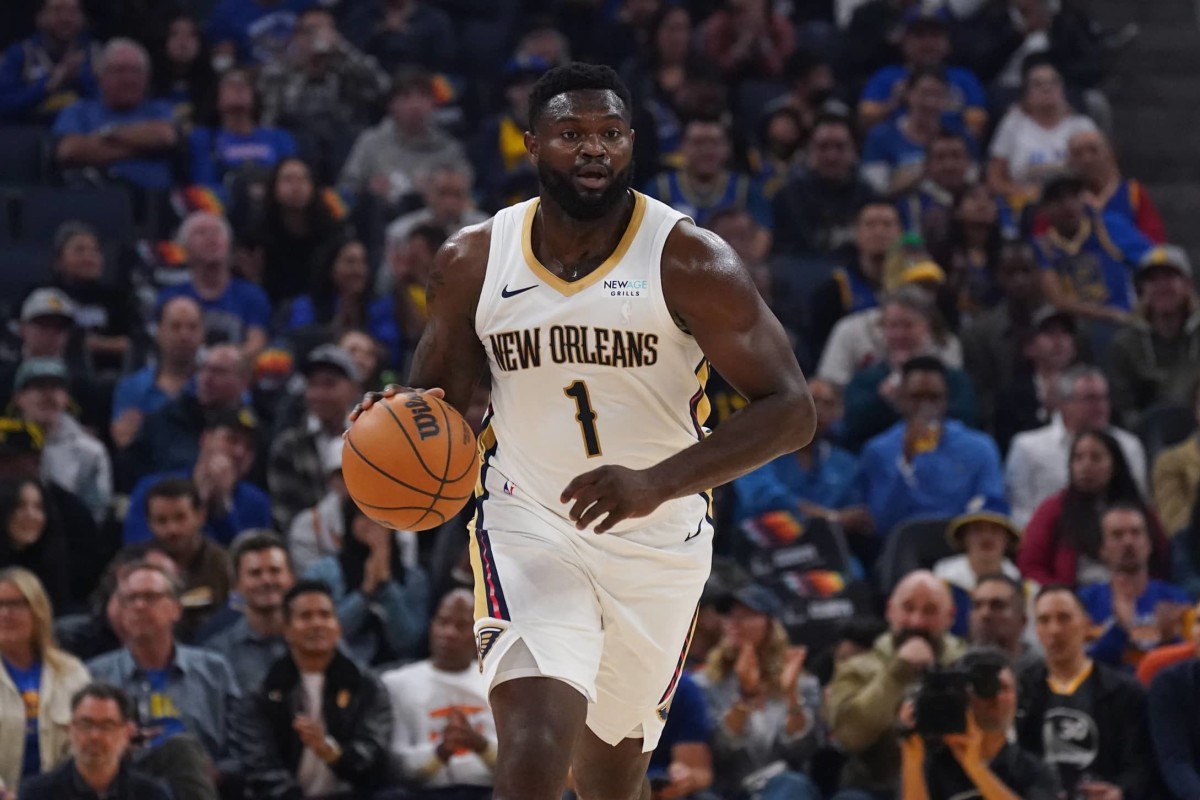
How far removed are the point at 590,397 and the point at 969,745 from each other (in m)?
3.41

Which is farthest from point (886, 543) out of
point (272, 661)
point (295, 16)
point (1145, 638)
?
point (295, 16)

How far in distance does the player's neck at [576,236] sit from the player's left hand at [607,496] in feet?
2.54

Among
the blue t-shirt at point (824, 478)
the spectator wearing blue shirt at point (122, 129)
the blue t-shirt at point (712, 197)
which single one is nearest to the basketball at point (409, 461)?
the blue t-shirt at point (824, 478)

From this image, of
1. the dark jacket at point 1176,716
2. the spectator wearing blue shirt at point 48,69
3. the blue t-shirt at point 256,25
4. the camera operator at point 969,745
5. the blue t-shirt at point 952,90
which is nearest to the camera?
the camera operator at point 969,745

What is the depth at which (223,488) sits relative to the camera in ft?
33.8

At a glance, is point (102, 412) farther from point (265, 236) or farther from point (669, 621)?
point (669, 621)

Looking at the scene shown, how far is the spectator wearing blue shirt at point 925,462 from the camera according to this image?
35.2 ft

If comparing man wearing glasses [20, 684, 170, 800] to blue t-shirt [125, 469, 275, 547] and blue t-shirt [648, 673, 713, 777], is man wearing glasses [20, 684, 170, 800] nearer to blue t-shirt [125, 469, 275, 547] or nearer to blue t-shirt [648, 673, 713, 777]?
blue t-shirt [125, 469, 275, 547]

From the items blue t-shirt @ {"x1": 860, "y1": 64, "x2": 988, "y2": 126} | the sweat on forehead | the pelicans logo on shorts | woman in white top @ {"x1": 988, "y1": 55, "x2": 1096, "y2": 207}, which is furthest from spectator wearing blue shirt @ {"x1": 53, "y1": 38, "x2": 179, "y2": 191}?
the pelicans logo on shorts

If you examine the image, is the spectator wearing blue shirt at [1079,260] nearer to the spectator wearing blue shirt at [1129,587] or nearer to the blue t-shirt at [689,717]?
the spectator wearing blue shirt at [1129,587]

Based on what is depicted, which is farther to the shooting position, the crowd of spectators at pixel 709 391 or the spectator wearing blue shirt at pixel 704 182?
the spectator wearing blue shirt at pixel 704 182

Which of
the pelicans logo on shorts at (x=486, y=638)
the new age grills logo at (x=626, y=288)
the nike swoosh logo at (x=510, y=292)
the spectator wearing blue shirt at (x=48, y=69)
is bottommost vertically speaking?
the pelicans logo on shorts at (x=486, y=638)

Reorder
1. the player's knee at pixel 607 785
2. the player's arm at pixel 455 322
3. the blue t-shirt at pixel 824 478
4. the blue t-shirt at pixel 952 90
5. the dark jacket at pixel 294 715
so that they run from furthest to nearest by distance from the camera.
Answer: the blue t-shirt at pixel 952 90
the blue t-shirt at pixel 824 478
the dark jacket at pixel 294 715
the player's knee at pixel 607 785
the player's arm at pixel 455 322

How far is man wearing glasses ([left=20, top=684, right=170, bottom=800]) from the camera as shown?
7.97 meters
